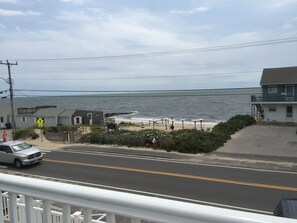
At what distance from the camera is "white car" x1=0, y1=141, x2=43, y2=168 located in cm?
2305

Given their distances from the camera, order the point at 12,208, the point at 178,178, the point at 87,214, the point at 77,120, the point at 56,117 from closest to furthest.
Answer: the point at 87,214 → the point at 12,208 → the point at 178,178 → the point at 56,117 → the point at 77,120

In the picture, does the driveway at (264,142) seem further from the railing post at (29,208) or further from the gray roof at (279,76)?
the railing post at (29,208)

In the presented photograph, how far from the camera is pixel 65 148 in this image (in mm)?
31578

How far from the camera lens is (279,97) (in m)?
43.2

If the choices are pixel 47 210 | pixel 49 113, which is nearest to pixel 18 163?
pixel 47 210

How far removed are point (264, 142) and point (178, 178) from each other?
14.8 metres

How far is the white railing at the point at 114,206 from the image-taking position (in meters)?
1.55

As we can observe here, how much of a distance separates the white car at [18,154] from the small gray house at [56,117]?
34755 millimetres

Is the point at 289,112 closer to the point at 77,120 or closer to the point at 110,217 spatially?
the point at 77,120

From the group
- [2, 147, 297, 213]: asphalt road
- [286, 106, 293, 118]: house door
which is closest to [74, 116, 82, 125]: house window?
[2, 147, 297, 213]: asphalt road

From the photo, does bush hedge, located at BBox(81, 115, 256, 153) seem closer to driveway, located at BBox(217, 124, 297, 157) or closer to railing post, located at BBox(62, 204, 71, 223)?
driveway, located at BBox(217, 124, 297, 157)

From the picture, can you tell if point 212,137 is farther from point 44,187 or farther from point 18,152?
point 44,187

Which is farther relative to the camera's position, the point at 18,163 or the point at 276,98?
the point at 276,98

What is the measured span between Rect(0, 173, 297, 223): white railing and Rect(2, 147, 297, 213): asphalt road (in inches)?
471
